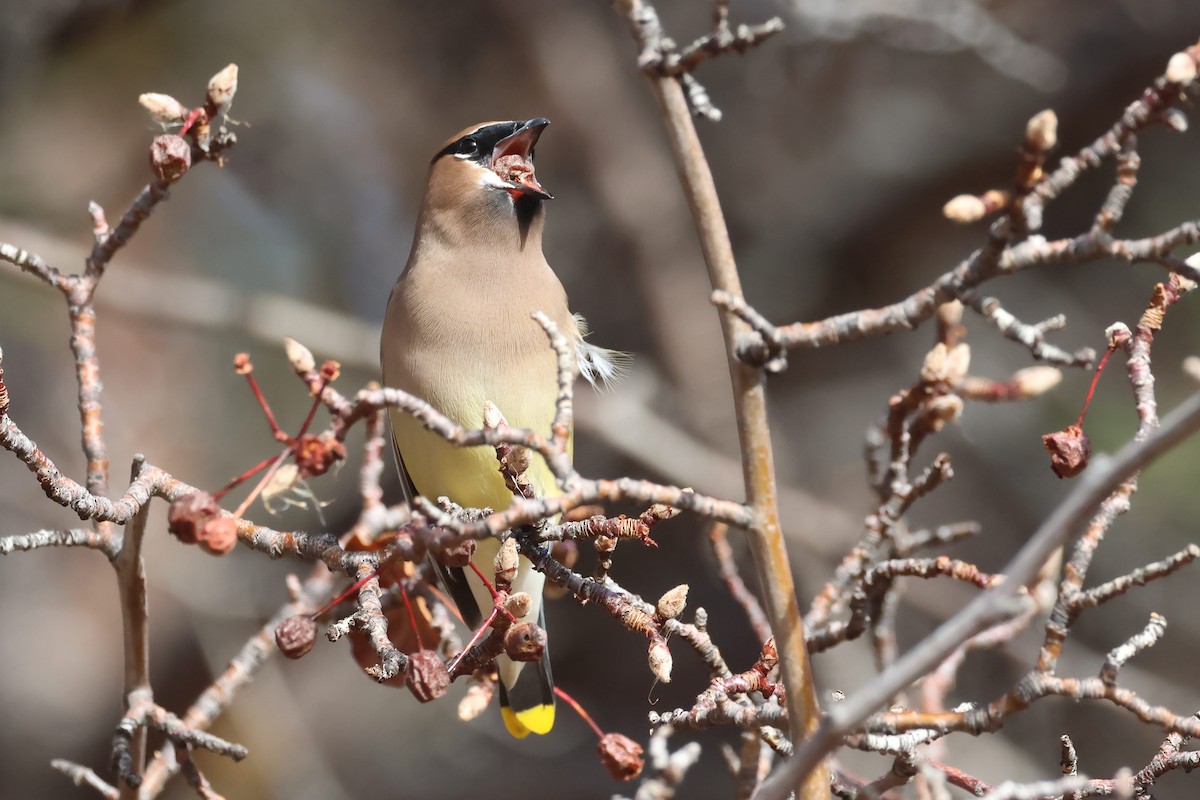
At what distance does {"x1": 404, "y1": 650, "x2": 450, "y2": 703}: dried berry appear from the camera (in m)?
1.65

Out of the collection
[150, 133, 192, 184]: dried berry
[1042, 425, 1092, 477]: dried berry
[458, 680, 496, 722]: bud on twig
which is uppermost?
[150, 133, 192, 184]: dried berry

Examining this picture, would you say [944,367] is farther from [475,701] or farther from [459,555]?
[475,701]

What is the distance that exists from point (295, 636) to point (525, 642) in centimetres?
29

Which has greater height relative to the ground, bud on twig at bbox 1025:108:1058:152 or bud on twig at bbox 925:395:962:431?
bud on twig at bbox 1025:108:1058:152

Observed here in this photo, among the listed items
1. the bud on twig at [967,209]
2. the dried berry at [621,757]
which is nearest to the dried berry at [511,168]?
the dried berry at [621,757]

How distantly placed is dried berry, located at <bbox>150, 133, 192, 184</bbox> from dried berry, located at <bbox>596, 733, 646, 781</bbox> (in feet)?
3.31

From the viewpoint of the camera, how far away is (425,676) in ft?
5.43

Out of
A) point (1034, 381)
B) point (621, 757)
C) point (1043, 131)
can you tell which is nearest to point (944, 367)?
point (1034, 381)

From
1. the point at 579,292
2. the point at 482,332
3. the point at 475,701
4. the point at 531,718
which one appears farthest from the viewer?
the point at 579,292

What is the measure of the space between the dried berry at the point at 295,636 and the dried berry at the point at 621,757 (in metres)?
0.39

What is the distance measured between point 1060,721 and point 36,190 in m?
4.83

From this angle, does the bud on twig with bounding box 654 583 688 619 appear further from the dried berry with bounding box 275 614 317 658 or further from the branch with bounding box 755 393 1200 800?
the branch with bounding box 755 393 1200 800

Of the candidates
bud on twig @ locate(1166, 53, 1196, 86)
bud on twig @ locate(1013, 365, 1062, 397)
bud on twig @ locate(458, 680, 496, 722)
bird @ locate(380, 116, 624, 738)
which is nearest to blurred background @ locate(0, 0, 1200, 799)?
bird @ locate(380, 116, 624, 738)

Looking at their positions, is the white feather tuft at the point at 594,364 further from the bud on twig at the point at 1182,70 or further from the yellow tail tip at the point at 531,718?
the bud on twig at the point at 1182,70
